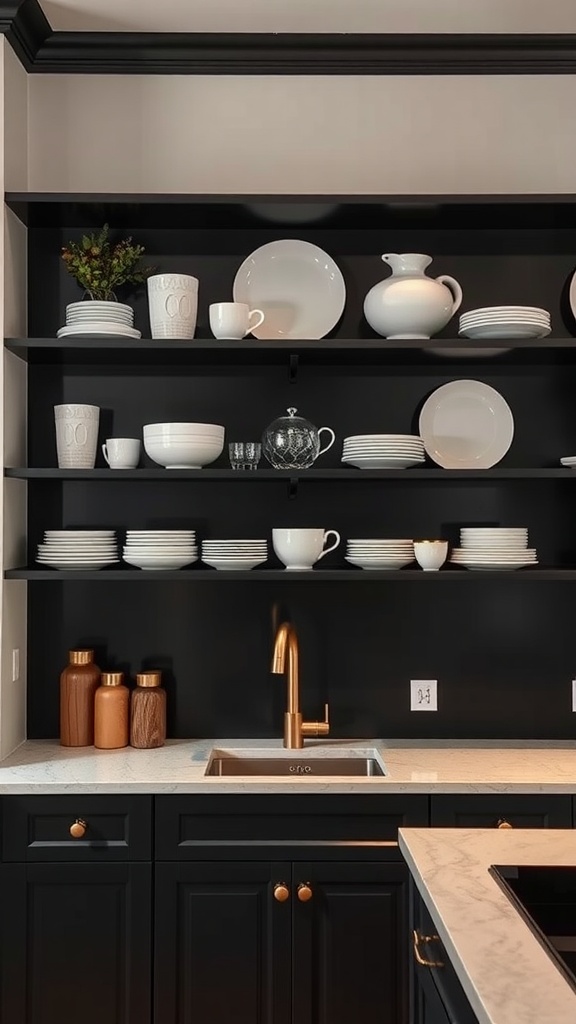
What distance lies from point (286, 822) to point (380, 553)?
0.75m

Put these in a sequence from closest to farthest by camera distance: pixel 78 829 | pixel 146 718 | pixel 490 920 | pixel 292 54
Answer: pixel 490 920
pixel 78 829
pixel 146 718
pixel 292 54

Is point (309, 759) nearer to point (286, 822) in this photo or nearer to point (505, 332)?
point (286, 822)

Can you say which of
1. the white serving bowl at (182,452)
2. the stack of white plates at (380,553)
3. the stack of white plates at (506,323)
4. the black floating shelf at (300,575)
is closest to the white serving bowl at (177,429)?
the white serving bowl at (182,452)

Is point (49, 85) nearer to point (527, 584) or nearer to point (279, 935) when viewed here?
point (527, 584)

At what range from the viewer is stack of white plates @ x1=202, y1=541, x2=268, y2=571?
257cm

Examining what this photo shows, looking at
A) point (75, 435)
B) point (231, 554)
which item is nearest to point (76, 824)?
Result: point (231, 554)

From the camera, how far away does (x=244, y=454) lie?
261cm

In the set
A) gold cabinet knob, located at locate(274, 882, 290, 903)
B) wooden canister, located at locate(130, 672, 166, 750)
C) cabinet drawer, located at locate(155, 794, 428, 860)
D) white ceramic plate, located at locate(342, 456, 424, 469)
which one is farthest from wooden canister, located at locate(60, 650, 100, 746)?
white ceramic plate, located at locate(342, 456, 424, 469)

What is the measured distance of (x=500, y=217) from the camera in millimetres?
2676

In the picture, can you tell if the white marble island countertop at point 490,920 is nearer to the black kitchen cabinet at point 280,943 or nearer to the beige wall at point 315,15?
the black kitchen cabinet at point 280,943

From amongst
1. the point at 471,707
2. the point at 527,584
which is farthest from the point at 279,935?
the point at 527,584

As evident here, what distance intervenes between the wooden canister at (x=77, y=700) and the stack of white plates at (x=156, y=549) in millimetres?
340

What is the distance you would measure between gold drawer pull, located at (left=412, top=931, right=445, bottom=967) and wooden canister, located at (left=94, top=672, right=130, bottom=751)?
125 centimetres

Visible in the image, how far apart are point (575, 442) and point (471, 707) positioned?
0.86 metres
